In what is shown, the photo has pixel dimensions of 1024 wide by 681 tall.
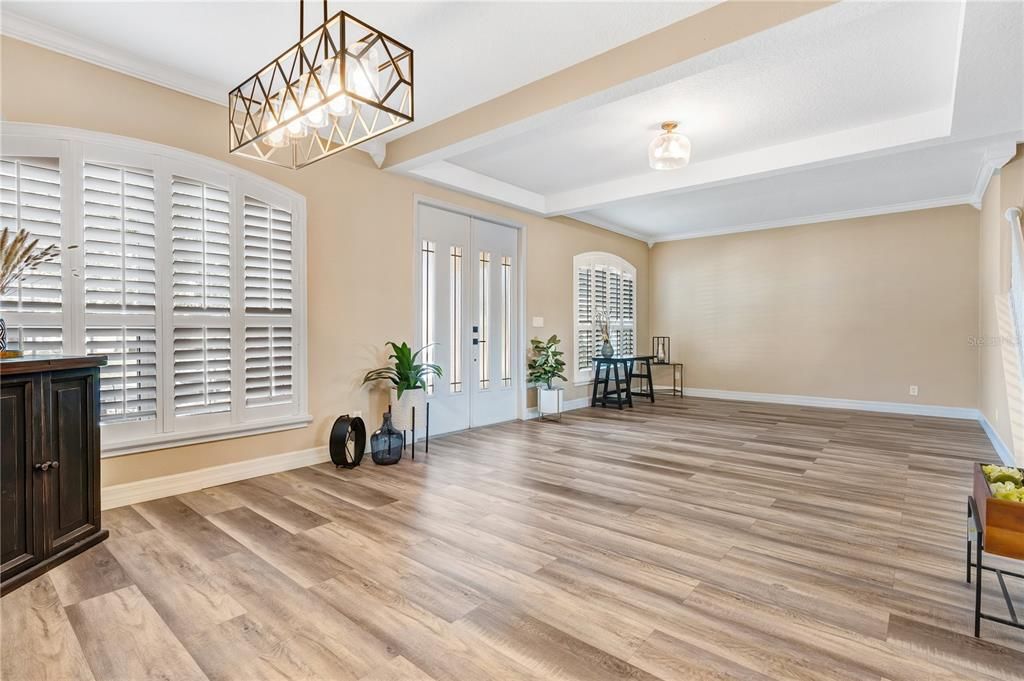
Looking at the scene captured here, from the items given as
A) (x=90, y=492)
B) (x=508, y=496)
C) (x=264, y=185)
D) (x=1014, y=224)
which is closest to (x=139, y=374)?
(x=90, y=492)

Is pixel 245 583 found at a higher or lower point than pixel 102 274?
lower

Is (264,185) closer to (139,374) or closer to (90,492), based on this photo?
(139,374)

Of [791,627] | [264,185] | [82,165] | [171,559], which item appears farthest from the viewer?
[264,185]

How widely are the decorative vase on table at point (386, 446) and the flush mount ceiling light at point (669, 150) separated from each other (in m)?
3.07

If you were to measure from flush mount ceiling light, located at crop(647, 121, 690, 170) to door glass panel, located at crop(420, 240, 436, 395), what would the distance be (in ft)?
7.64

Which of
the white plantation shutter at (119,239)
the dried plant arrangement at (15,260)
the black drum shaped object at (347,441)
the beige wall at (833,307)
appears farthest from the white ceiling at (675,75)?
the black drum shaped object at (347,441)

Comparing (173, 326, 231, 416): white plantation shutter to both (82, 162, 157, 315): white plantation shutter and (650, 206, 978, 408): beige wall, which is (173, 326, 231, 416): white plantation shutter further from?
(650, 206, 978, 408): beige wall

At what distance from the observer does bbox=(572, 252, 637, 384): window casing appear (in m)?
7.02

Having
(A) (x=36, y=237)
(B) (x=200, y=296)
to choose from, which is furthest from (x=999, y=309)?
(A) (x=36, y=237)

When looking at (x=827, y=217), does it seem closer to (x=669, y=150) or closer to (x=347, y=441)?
(x=669, y=150)

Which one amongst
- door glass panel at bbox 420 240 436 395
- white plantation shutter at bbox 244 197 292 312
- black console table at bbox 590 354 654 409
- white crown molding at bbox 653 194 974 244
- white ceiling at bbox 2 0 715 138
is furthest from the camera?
black console table at bbox 590 354 654 409

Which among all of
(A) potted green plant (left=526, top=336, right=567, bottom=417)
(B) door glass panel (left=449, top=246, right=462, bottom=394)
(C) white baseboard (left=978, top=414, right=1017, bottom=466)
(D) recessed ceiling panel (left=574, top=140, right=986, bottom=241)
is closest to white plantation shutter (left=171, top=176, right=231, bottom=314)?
(B) door glass panel (left=449, top=246, right=462, bottom=394)

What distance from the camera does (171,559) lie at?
93.3 inches

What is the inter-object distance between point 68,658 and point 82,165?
105 inches
